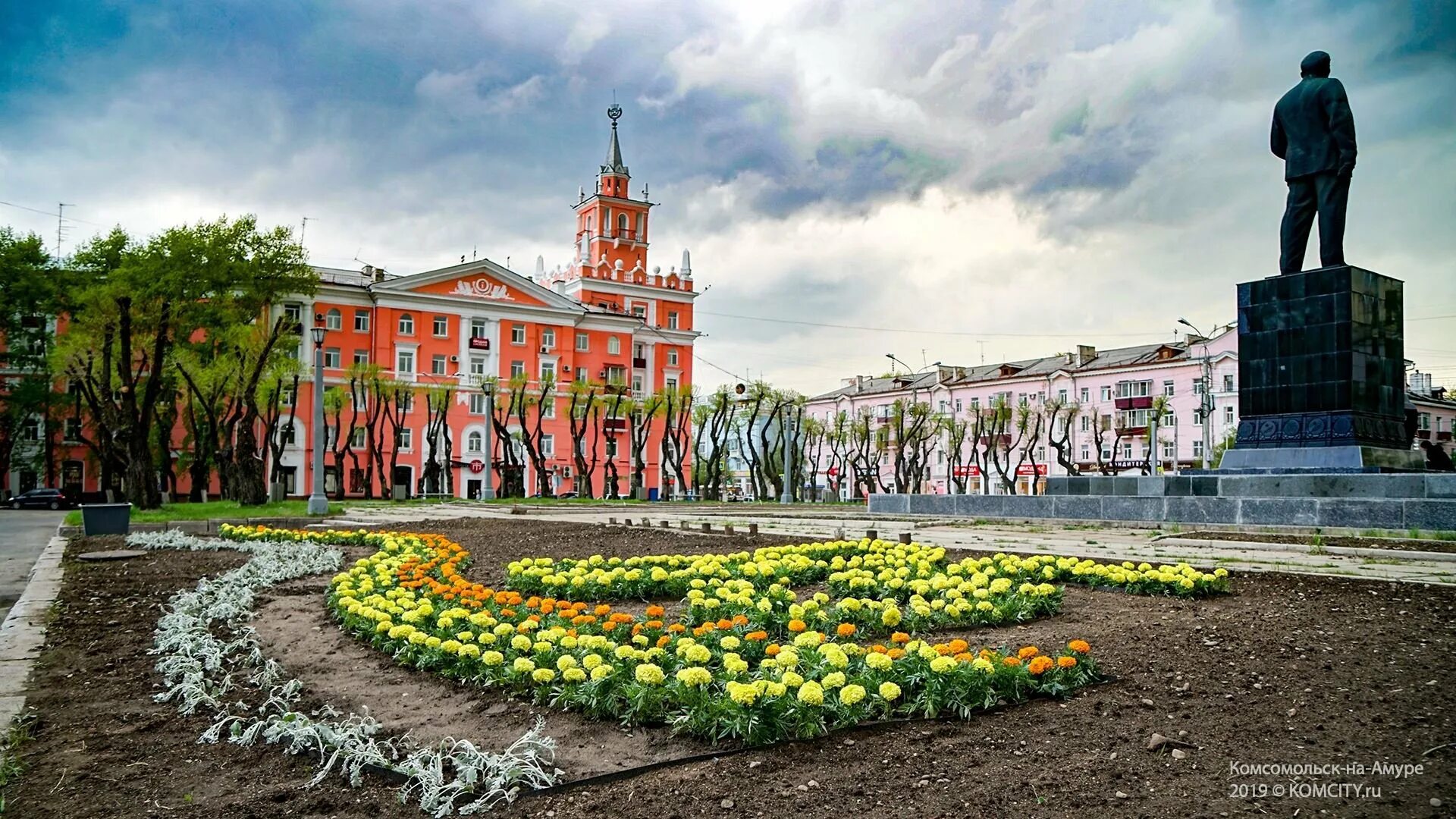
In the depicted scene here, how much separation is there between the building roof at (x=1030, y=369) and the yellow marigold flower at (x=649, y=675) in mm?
64003

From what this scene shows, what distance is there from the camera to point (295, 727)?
4.55m

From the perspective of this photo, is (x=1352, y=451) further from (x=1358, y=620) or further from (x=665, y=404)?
(x=665, y=404)

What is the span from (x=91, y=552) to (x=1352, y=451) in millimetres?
18213

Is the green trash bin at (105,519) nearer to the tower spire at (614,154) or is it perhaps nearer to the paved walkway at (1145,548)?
the paved walkway at (1145,548)

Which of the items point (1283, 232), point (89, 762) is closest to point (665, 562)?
point (89, 762)

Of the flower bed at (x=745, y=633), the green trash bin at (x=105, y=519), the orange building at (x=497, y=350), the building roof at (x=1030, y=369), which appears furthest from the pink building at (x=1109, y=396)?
the flower bed at (x=745, y=633)

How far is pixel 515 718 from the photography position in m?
4.96

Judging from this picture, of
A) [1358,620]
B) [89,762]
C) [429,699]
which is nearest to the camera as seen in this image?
[89,762]

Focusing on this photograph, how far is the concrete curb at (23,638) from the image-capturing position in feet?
17.4

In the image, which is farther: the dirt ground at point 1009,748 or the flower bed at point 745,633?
the flower bed at point 745,633

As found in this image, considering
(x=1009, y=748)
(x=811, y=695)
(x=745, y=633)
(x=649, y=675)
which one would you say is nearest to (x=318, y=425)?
(x=745, y=633)

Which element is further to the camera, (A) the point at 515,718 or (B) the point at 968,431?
(B) the point at 968,431

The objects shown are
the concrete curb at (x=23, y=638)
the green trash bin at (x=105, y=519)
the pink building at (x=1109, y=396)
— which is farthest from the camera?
the pink building at (x=1109, y=396)

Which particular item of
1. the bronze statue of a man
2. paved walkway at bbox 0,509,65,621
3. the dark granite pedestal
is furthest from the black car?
the bronze statue of a man
